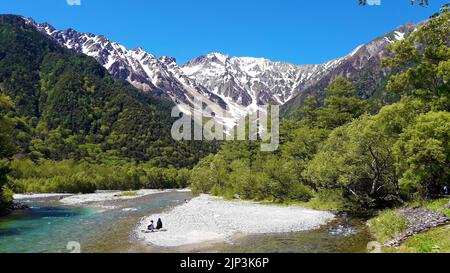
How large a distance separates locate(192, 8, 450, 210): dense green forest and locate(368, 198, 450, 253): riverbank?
12.6 ft

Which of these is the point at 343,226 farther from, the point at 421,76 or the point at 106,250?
the point at 106,250

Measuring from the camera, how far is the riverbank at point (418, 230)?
21531mm

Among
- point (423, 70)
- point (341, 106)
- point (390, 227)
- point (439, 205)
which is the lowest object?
point (390, 227)

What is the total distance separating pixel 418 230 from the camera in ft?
85.8

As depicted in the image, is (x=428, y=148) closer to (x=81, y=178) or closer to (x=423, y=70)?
(x=423, y=70)

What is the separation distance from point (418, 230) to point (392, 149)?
1280 centimetres

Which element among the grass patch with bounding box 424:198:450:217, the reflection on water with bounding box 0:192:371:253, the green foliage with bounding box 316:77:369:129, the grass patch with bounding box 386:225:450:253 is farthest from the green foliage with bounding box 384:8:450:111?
the green foliage with bounding box 316:77:369:129

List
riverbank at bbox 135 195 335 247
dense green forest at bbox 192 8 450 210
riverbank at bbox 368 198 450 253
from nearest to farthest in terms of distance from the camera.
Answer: riverbank at bbox 368 198 450 253 < riverbank at bbox 135 195 335 247 < dense green forest at bbox 192 8 450 210

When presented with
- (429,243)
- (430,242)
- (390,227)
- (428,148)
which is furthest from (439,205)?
(429,243)

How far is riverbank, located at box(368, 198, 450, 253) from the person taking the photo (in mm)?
21531

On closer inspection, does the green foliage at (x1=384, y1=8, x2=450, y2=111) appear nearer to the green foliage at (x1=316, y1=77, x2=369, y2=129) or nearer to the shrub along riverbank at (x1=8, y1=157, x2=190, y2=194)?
the green foliage at (x1=316, y1=77, x2=369, y2=129)

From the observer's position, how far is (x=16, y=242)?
32.1 meters
